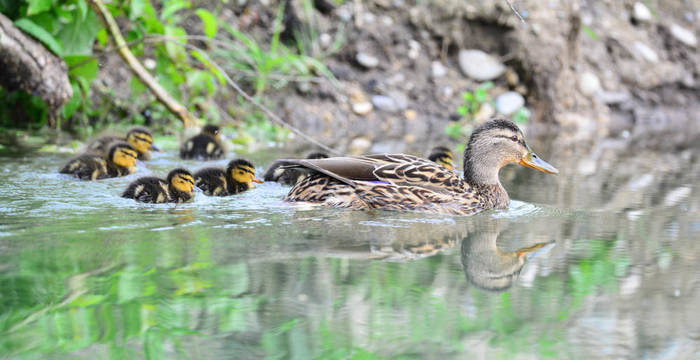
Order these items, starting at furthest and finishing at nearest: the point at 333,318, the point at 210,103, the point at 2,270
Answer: the point at 210,103, the point at 2,270, the point at 333,318

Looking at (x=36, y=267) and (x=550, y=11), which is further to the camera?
(x=550, y=11)

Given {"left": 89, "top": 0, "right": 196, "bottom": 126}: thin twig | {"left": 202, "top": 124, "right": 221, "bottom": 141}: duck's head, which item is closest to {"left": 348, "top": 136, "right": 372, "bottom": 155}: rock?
{"left": 202, "top": 124, "right": 221, "bottom": 141}: duck's head

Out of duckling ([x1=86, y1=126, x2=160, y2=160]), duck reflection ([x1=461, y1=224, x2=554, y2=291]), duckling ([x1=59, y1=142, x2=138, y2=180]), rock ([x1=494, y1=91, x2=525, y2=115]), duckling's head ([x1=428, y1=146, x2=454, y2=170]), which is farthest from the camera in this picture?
rock ([x1=494, y1=91, x2=525, y2=115])

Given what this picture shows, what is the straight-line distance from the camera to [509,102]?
9586 millimetres

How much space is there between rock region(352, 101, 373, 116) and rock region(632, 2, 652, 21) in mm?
4929

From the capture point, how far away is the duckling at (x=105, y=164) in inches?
176

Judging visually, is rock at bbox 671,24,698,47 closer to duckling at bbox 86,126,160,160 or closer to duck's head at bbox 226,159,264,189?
duckling at bbox 86,126,160,160

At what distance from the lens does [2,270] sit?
2467 millimetres

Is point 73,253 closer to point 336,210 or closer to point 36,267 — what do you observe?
point 36,267

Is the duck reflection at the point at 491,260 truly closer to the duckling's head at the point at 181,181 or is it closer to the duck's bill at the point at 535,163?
the duck's bill at the point at 535,163

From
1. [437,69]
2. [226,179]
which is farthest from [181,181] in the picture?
[437,69]

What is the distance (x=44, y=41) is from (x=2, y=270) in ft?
10.3

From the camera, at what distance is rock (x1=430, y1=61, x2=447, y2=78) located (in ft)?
32.4

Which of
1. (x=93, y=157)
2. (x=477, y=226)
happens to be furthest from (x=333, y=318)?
(x=93, y=157)
